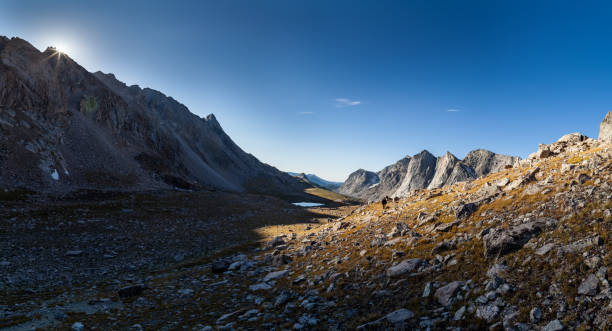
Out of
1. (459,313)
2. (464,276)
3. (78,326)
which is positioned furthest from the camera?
(78,326)

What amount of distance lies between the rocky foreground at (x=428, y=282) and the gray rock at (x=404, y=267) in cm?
5

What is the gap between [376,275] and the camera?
12953mm

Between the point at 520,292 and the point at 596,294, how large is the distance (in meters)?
1.65

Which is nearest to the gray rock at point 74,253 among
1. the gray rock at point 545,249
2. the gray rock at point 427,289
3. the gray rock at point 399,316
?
the gray rock at point 399,316

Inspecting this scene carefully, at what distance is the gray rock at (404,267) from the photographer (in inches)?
482

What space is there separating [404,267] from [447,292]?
3.09 meters

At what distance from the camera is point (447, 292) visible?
9.42m

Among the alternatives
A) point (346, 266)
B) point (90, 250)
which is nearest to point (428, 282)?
point (346, 266)

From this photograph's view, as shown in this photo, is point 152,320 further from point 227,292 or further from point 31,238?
point 31,238

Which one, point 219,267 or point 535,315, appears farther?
point 219,267

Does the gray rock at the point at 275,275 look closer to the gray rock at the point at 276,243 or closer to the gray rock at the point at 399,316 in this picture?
the gray rock at the point at 399,316

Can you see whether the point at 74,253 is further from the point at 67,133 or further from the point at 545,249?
the point at 67,133

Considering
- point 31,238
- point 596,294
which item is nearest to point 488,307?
point 596,294

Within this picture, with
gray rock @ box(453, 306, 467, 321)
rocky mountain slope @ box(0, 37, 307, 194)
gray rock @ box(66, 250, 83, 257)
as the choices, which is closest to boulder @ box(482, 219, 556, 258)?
gray rock @ box(453, 306, 467, 321)
